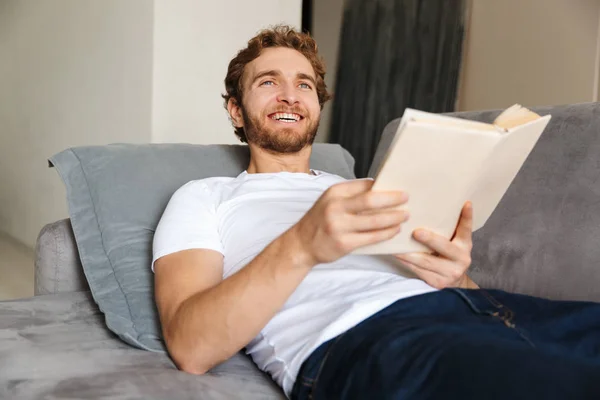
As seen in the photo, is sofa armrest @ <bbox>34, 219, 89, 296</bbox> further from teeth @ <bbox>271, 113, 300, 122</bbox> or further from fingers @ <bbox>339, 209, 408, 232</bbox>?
fingers @ <bbox>339, 209, 408, 232</bbox>

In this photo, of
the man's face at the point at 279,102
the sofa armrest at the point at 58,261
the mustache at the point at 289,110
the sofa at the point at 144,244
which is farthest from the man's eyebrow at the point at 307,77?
the sofa armrest at the point at 58,261

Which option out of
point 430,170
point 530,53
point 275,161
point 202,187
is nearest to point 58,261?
point 202,187

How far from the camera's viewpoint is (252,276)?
0.96 m

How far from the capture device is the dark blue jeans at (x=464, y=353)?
74cm

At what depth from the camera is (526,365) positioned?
0.76m

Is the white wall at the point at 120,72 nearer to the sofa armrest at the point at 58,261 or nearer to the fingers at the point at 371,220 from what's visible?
the sofa armrest at the point at 58,261

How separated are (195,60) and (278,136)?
1.11m

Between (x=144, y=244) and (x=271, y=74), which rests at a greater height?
(x=271, y=74)

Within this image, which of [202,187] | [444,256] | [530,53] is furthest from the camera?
[530,53]

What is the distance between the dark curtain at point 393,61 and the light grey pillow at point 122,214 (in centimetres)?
217

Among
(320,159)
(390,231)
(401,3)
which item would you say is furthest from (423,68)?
(390,231)

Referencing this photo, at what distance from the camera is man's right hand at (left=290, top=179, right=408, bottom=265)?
0.80 meters

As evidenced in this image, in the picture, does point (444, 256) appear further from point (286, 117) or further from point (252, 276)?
point (286, 117)

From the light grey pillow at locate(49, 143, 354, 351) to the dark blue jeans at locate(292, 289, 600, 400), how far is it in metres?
0.47
